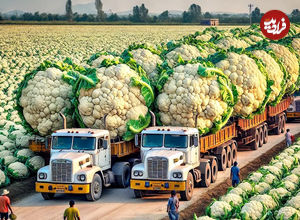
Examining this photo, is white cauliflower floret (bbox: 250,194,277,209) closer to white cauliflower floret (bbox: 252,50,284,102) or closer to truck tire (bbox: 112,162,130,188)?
truck tire (bbox: 112,162,130,188)

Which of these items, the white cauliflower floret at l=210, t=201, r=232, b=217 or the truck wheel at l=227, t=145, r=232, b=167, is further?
the truck wheel at l=227, t=145, r=232, b=167

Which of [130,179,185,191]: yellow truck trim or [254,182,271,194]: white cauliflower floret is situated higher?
[254,182,271,194]: white cauliflower floret

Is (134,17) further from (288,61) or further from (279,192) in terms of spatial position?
(279,192)

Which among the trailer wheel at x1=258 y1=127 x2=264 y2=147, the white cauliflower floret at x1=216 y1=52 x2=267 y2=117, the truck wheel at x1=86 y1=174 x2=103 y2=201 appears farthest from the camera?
the trailer wheel at x1=258 y1=127 x2=264 y2=147

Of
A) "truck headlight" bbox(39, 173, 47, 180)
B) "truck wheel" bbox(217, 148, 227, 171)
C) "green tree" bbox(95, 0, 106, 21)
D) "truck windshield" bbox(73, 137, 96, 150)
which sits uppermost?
"green tree" bbox(95, 0, 106, 21)

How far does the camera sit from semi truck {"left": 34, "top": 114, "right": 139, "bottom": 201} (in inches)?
830

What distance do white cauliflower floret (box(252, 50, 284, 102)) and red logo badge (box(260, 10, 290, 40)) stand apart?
12421mm

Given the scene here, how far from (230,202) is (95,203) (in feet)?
18.5

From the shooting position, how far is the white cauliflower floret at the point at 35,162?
2456cm

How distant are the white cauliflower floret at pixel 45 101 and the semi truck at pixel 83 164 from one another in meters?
1.03

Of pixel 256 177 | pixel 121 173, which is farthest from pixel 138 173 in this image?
pixel 256 177

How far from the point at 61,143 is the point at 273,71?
13364 millimetres

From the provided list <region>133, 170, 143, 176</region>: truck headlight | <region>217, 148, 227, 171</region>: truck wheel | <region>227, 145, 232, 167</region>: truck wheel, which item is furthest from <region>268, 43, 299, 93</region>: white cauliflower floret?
<region>133, 170, 143, 176</region>: truck headlight

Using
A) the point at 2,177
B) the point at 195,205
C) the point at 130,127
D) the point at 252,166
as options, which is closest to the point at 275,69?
the point at 252,166
